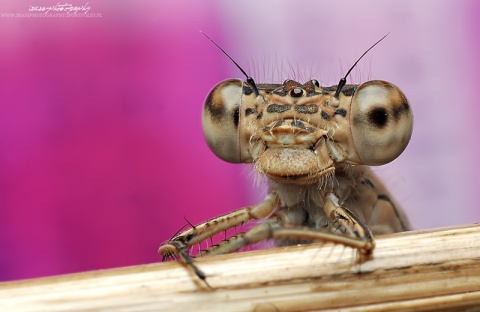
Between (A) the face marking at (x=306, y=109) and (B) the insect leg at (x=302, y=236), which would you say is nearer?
(B) the insect leg at (x=302, y=236)

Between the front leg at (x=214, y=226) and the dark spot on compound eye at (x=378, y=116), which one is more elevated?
the dark spot on compound eye at (x=378, y=116)

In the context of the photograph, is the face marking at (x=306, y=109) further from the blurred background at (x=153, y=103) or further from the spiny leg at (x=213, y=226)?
the blurred background at (x=153, y=103)

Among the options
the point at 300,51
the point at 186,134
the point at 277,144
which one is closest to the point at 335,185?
the point at 277,144

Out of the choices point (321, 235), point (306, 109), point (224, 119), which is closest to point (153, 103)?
point (224, 119)

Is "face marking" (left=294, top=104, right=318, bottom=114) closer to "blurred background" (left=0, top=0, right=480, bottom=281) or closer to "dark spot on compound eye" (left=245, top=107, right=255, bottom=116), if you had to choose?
"dark spot on compound eye" (left=245, top=107, right=255, bottom=116)

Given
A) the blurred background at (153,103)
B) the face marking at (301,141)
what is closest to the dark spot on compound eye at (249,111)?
the face marking at (301,141)

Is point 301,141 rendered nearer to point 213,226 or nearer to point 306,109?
point 306,109

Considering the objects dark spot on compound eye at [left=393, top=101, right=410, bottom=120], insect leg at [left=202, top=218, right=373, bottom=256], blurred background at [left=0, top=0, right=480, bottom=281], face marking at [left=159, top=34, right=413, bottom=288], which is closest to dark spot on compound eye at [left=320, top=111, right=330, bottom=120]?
face marking at [left=159, top=34, right=413, bottom=288]
